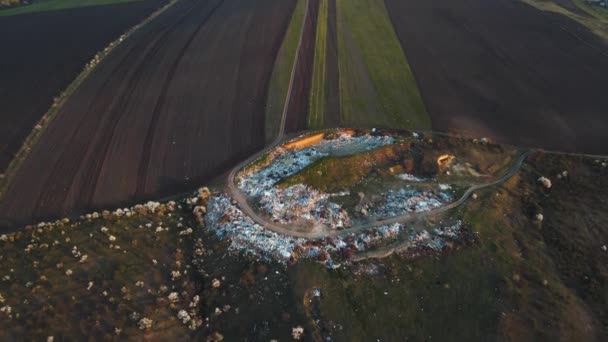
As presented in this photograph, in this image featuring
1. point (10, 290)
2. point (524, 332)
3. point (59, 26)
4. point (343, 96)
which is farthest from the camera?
point (59, 26)

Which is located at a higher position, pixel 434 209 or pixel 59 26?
pixel 59 26

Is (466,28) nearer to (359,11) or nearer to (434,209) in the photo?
(359,11)

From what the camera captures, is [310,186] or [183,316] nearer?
[183,316]

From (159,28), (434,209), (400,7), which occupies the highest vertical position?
(159,28)

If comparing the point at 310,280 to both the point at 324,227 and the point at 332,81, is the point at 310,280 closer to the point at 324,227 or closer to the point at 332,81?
the point at 324,227

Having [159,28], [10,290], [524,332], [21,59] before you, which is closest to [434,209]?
[524,332]

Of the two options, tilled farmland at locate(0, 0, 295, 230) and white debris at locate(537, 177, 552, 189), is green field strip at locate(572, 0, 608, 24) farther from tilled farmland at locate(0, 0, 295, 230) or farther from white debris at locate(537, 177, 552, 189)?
tilled farmland at locate(0, 0, 295, 230)

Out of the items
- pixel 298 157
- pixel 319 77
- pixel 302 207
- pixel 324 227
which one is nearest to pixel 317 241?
pixel 324 227
